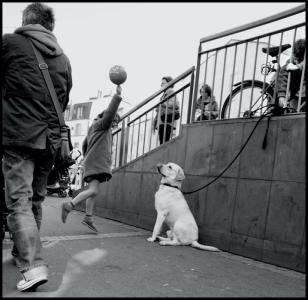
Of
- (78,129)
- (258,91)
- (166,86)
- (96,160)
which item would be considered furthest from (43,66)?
(78,129)

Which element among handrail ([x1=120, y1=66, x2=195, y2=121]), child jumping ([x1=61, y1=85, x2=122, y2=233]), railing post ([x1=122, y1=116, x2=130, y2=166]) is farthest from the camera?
railing post ([x1=122, y1=116, x2=130, y2=166])

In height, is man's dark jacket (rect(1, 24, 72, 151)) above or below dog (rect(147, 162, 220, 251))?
above

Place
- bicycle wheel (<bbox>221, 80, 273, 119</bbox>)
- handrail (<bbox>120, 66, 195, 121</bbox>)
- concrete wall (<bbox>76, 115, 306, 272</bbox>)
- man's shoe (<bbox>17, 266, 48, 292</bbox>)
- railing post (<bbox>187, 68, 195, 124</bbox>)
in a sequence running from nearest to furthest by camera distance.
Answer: man's shoe (<bbox>17, 266, 48, 292</bbox>) < concrete wall (<bbox>76, 115, 306, 272</bbox>) < bicycle wheel (<bbox>221, 80, 273, 119</bbox>) < railing post (<bbox>187, 68, 195, 124</bbox>) < handrail (<bbox>120, 66, 195, 121</bbox>)

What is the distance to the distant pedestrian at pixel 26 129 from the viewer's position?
2699mm

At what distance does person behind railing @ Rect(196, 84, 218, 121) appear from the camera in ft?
18.6

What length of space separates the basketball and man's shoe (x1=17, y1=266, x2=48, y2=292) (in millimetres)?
2706

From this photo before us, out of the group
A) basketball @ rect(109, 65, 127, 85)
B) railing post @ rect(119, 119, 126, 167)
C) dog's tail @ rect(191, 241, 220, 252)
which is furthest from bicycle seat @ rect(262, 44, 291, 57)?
railing post @ rect(119, 119, 126, 167)

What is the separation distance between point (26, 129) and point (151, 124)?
4.27 metres

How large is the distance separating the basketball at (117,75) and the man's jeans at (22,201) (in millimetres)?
1876

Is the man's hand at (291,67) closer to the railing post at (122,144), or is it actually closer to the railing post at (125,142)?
the railing post at (125,142)

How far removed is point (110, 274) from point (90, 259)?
0.53 meters

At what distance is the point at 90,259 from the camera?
3709 millimetres

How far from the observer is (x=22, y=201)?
281cm

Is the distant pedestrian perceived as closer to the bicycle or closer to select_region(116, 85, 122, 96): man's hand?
select_region(116, 85, 122, 96): man's hand
